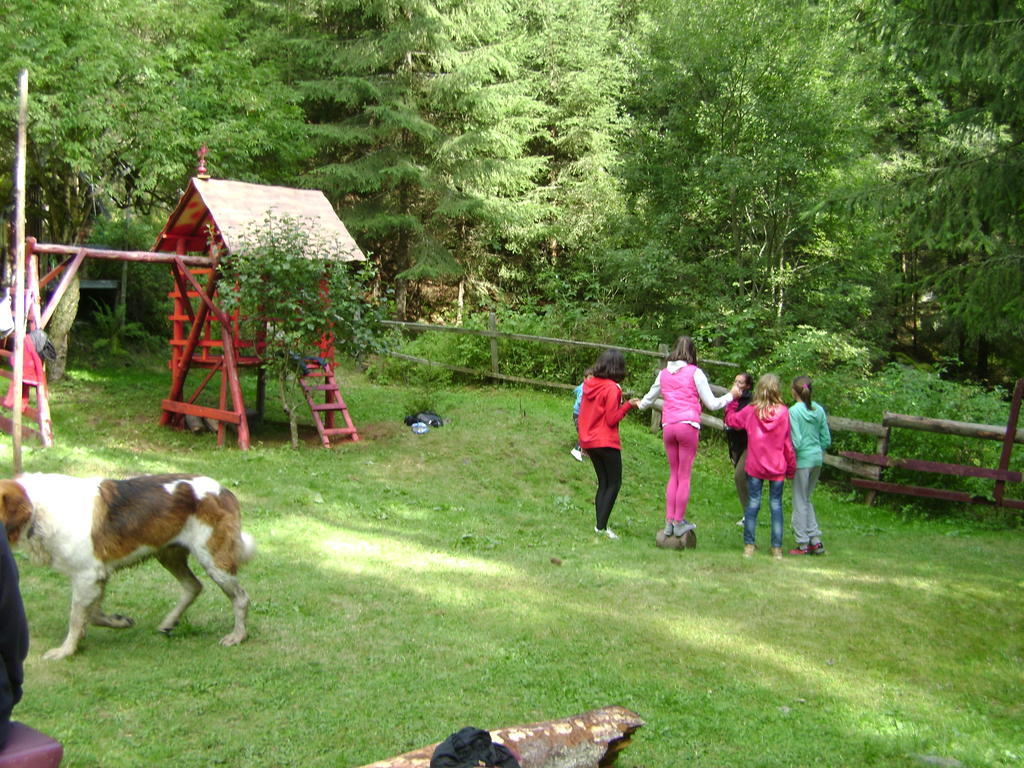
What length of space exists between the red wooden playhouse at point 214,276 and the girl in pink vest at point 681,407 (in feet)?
18.9

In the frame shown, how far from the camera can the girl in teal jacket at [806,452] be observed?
30.1ft

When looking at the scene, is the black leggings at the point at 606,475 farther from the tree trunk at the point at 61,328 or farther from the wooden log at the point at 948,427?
the tree trunk at the point at 61,328

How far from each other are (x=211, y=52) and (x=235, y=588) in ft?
47.9

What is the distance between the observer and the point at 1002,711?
5.32m

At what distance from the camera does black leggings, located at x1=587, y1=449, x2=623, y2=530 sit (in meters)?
9.27

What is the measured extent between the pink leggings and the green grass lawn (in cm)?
52

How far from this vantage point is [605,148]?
27.1 m

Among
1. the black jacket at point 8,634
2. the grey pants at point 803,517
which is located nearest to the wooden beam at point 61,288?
the grey pants at point 803,517

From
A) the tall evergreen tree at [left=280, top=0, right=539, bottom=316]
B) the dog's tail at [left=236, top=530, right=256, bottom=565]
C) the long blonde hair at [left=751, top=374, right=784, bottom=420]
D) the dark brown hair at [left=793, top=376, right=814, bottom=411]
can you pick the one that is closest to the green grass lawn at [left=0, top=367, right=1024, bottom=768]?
the dog's tail at [left=236, top=530, right=256, bottom=565]

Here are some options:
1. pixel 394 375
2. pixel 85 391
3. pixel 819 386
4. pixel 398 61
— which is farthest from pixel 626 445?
pixel 398 61

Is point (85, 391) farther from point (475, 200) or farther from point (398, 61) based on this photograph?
point (398, 61)

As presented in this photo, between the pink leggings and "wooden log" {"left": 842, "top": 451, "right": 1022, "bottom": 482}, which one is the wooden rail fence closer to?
"wooden log" {"left": 842, "top": 451, "right": 1022, "bottom": 482}

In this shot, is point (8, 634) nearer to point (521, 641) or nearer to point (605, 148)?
point (521, 641)

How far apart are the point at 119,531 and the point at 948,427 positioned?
10.3 meters
